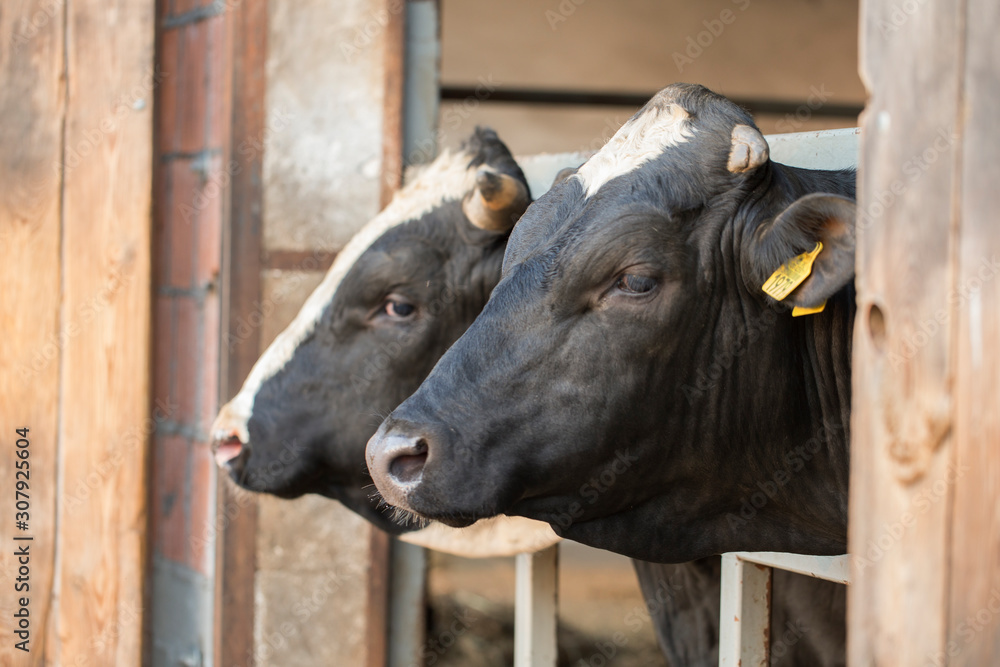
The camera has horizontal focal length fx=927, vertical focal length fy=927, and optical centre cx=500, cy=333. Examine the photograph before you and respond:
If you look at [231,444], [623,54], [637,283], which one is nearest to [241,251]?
[231,444]

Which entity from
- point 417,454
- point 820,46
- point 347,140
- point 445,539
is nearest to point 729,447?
point 417,454

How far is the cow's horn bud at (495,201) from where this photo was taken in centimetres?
242

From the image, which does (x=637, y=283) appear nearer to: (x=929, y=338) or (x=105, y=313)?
(x=929, y=338)

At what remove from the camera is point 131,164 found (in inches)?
133

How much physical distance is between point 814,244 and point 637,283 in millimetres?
304

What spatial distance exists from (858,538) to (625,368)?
59 centimetres

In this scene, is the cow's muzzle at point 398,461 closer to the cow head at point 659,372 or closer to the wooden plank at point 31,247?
the cow head at point 659,372

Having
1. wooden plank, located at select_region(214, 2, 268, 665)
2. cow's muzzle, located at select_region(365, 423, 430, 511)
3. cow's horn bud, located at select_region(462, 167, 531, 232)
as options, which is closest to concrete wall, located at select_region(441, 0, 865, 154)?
wooden plank, located at select_region(214, 2, 268, 665)

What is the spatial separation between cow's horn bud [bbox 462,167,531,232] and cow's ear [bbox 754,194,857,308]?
965 mm

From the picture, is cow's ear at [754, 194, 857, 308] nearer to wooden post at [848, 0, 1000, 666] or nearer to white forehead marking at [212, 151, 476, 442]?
wooden post at [848, 0, 1000, 666]

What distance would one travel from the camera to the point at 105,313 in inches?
133

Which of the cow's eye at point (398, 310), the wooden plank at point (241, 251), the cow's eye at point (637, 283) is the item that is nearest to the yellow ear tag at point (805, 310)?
the cow's eye at point (637, 283)

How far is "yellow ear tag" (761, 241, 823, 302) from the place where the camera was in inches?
61.2

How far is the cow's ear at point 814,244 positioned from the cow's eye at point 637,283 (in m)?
0.20
